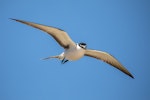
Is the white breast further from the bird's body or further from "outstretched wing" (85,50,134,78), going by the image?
"outstretched wing" (85,50,134,78)

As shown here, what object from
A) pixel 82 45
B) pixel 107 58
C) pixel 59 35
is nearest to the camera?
pixel 59 35

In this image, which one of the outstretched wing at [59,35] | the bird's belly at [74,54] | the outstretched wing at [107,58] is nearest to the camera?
the outstretched wing at [59,35]

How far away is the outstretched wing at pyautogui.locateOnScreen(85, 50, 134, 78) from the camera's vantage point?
59.4 feet

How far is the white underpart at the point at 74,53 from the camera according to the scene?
1658 centimetres

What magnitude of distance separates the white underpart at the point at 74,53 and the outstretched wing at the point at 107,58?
143cm

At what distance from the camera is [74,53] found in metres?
16.6

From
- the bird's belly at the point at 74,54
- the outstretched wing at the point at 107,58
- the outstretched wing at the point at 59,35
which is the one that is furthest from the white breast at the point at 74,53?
the outstretched wing at the point at 107,58

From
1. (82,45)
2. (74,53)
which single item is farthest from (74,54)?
(82,45)

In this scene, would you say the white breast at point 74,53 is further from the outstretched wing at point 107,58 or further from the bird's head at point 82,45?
the outstretched wing at point 107,58

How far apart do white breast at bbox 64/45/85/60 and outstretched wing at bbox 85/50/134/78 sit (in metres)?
1.44

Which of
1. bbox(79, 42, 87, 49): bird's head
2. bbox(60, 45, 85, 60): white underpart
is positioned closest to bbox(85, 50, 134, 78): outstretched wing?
bbox(79, 42, 87, 49): bird's head

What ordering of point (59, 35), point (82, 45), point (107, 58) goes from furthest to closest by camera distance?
1. point (107, 58)
2. point (82, 45)
3. point (59, 35)

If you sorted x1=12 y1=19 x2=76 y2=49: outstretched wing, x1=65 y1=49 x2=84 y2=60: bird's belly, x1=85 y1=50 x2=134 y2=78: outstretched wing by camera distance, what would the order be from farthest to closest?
x1=85 y1=50 x2=134 y2=78: outstretched wing < x1=65 y1=49 x2=84 y2=60: bird's belly < x1=12 y1=19 x2=76 y2=49: outstretched wing

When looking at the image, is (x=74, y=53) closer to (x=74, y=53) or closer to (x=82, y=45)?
(x=74, y=53)
